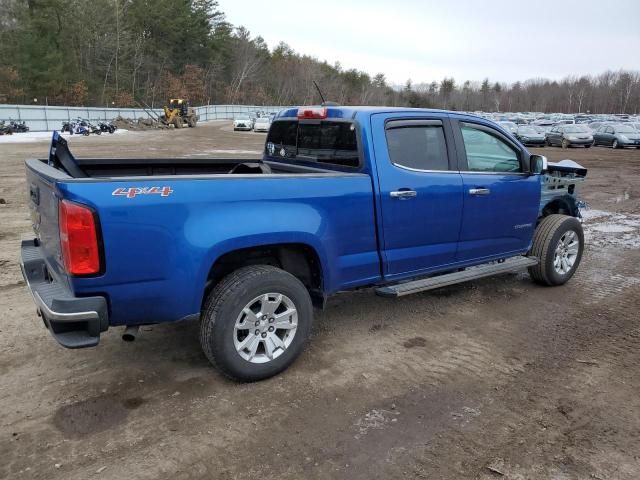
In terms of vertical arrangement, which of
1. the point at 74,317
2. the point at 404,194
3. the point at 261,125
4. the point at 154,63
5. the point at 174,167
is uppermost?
the point at 154,63

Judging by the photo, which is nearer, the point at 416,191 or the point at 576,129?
→ the point at 416,191

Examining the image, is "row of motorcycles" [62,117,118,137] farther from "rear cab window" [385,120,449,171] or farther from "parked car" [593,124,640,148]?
"rear cab window" [385,120,449,171]

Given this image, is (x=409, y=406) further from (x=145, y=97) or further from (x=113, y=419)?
(x=145, y=97)

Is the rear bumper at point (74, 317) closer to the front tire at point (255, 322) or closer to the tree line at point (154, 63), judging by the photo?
the front tire at point (255, 322)

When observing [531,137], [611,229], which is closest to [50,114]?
[531,137]

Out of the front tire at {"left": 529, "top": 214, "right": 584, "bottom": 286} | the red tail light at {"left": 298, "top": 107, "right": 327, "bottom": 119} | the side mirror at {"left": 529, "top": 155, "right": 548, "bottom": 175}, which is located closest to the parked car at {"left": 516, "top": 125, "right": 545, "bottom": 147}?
the front tire at {"left": 529, "top": 214, "right": 584, "bottom": 286}

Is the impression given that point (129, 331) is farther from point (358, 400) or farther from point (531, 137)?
point (531, 137)

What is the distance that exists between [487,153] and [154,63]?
7701 centimetres

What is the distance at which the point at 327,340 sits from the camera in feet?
15.1

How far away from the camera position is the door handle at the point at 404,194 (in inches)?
170

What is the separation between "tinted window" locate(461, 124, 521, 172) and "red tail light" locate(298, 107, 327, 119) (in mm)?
1359

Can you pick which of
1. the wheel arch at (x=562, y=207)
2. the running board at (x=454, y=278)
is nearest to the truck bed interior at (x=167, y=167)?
the running board at (x=454, y=278)

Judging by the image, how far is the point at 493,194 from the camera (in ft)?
16.8

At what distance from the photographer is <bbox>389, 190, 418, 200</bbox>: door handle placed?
4.31 m
